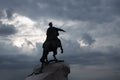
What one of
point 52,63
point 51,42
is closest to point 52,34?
point 51,42

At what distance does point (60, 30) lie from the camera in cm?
2322

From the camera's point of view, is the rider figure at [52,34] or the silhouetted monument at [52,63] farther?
the rider figure at [52,34]

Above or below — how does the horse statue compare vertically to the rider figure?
below

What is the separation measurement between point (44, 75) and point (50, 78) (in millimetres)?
488

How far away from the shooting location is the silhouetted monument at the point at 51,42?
22641 millimetres

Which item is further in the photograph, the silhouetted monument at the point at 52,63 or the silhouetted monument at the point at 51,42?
the silhouetted monument at the point at 51,42

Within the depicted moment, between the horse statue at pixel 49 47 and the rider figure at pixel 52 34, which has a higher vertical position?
the rider figure at pixel 52 34

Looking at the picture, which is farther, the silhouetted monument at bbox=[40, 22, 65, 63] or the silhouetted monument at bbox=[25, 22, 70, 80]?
the silhouetted monument at bbox=[40, 22, 65, 63]

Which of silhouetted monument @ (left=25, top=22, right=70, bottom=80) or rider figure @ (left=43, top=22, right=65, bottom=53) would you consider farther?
rider figure @ (left=43, top=22, right=65, bottom=53)

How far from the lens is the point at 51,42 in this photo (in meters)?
22.6

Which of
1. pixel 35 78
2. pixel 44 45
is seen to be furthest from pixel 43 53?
pixel 35 78

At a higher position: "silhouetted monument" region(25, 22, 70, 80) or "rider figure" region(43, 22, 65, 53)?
"rider figure" region(43, 22, 65, 53)

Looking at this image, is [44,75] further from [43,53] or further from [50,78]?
[43,53]

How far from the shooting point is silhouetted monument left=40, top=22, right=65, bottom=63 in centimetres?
2264
